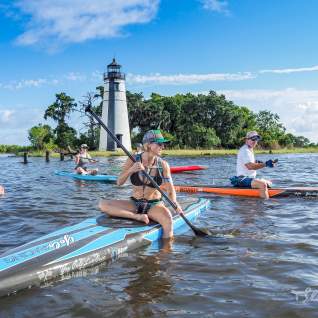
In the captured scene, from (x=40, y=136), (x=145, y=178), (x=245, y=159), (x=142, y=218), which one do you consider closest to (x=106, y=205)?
(x=142, y=218)

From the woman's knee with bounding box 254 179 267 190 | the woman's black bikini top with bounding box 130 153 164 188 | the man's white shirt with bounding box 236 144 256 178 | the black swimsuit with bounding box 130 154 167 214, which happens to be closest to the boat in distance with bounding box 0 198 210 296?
the black swimsuit with bounding box 130 154 167 214

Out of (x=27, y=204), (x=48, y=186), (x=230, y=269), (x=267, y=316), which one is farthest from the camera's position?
(x=48, y=186)

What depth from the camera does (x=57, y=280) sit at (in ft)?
17.9

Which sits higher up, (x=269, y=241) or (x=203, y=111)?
(x=203, y=111)

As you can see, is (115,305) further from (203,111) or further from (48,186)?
(203,111)

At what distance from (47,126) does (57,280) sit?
58434mm

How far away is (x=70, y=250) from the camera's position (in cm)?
584

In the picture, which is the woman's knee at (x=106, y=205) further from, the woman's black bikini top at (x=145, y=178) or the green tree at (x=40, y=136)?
the green tree at (x=40, y=136)

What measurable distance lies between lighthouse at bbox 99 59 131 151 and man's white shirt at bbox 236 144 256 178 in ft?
121

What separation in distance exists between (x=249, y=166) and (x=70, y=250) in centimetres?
671

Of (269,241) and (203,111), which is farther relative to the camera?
(203,111)

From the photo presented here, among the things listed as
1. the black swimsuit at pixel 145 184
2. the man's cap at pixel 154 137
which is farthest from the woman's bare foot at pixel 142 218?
the man's cap at pixel 154 137

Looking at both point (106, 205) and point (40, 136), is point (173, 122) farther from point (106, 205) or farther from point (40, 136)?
point (106, 205)

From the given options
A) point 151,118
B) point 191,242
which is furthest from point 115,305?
point 151,118
